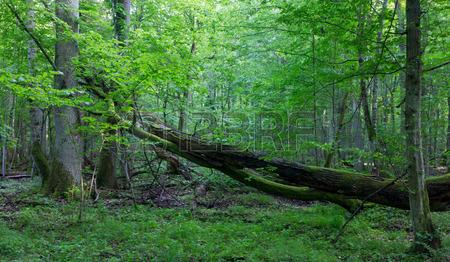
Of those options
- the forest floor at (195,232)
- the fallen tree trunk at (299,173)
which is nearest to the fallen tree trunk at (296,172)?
the fallen tree trunk at (299,173)

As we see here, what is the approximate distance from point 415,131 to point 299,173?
4009 mm

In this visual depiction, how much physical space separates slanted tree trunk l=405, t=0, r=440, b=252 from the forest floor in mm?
375

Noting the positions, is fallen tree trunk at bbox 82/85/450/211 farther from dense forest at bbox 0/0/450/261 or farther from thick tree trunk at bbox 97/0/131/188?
thick tree trunk at bbox 97/0/131/188

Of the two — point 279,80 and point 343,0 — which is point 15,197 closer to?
point 279,80

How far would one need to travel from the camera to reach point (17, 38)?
1092 cm

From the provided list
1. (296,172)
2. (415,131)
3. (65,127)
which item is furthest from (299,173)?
(65,127)

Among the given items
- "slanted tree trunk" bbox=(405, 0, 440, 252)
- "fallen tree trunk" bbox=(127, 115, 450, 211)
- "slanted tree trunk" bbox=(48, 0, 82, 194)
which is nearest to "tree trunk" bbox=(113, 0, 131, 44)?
"slanted tree trunk" bbox=(48, 0, 82, 194)

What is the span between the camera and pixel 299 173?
9.19m

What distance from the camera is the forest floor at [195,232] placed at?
5691mm

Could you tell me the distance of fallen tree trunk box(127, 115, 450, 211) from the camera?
7289mm

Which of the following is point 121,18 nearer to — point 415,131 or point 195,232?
point 195,232

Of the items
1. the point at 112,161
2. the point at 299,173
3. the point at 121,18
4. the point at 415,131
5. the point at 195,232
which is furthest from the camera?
the point at 121,18

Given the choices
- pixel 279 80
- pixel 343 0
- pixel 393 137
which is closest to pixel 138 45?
pixel 279 80

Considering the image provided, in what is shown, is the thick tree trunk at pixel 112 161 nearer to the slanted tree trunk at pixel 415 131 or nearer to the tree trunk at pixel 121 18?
the tree trunk at pixel 121 18
